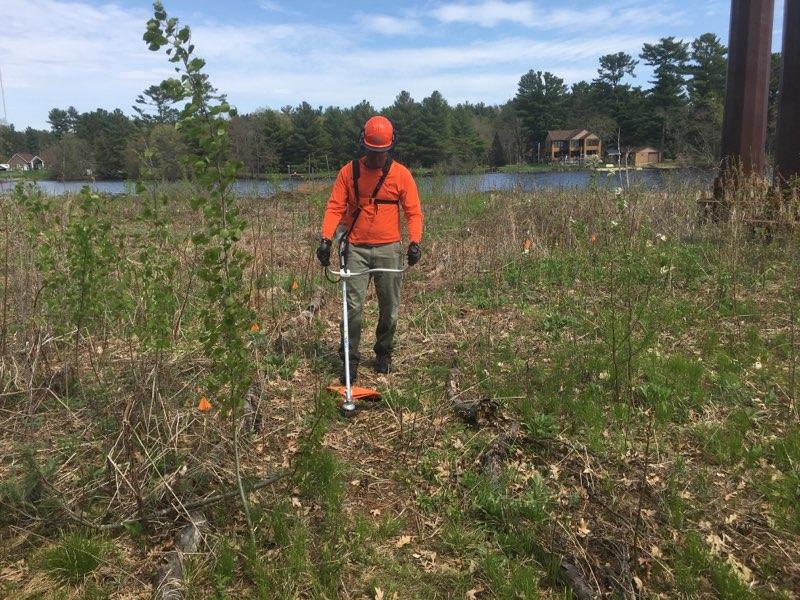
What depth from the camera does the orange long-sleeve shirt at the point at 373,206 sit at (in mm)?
4746

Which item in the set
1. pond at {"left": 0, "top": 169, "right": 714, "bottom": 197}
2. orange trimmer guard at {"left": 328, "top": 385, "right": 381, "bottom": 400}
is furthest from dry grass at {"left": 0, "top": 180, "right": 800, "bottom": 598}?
pond at {"left": 0, "top": 169, "right": 714, "bottom": 197}

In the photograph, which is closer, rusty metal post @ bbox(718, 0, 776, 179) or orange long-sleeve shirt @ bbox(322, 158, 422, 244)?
orange long-sleeve shirt @ bbox(322, 158, 422, 244)

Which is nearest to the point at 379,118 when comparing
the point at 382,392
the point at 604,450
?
the point at 382,392

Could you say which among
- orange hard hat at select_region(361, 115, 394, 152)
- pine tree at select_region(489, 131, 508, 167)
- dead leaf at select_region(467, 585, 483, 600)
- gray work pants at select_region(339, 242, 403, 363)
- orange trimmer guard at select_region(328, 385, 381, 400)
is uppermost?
pine tree at select_region(489, 131, 508, 167)

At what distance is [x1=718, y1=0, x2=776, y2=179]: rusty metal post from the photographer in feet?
26.9

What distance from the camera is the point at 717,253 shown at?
23.7 ft

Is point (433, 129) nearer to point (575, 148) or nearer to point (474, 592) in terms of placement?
point (575, 148)

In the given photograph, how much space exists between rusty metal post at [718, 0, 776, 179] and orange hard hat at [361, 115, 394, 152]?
246 inches

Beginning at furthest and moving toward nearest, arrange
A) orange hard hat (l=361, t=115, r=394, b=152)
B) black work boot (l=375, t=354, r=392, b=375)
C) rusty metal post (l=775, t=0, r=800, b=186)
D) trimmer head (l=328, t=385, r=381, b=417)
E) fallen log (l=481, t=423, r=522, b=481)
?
rusty metal post (l=775, t=0, r=800, b=186)
black work boot (l=375, t=354, r=392, b=375)
orange hard hat (l=361, t=115, r=394, b=152)
trimmer head (l=328, t=385, r=381, b=417)
fallen log (l=481, t=423, r=522, b=481)

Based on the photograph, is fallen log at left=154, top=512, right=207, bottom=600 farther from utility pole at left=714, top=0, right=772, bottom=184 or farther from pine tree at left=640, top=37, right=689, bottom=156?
pine tree at left=640, top=37, right=689, bottom=156

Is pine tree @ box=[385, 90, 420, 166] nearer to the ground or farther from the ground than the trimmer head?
farther from the ground

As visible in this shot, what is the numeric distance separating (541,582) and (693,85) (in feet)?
155

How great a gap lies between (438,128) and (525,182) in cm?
2041

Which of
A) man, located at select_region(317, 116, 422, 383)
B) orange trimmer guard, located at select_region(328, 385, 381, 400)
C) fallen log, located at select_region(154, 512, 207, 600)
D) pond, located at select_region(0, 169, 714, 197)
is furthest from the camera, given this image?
pond, located at select_region(0, 169, 714, 197)
